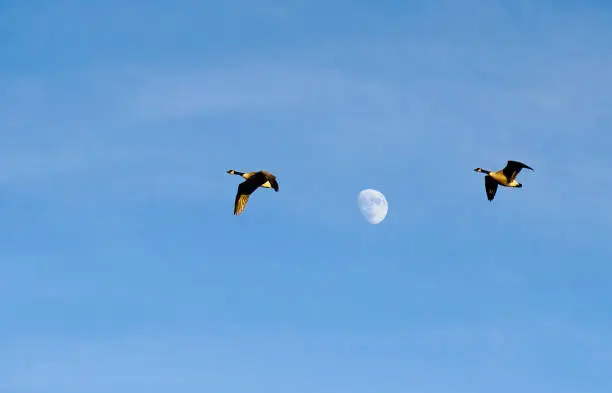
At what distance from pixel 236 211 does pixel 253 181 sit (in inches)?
74.6

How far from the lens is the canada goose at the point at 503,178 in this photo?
63031mm

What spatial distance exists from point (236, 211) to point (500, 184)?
13929mm

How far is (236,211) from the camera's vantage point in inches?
2537

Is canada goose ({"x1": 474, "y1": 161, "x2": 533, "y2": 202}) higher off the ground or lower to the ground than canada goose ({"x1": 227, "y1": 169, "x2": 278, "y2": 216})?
higher

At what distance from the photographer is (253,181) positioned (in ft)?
210

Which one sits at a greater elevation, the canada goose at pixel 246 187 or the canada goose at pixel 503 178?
the canada goose at pixel 503 178

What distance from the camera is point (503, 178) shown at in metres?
64.0

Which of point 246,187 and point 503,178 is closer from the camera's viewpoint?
point 503,178

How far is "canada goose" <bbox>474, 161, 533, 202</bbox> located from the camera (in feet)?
207

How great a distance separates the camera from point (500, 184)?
6469cm

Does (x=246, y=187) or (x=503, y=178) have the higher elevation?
(x=503, y=178)

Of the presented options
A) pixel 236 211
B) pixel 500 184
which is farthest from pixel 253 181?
pixel 500 184

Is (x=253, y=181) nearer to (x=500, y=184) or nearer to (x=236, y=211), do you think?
(x=236, y=211)
